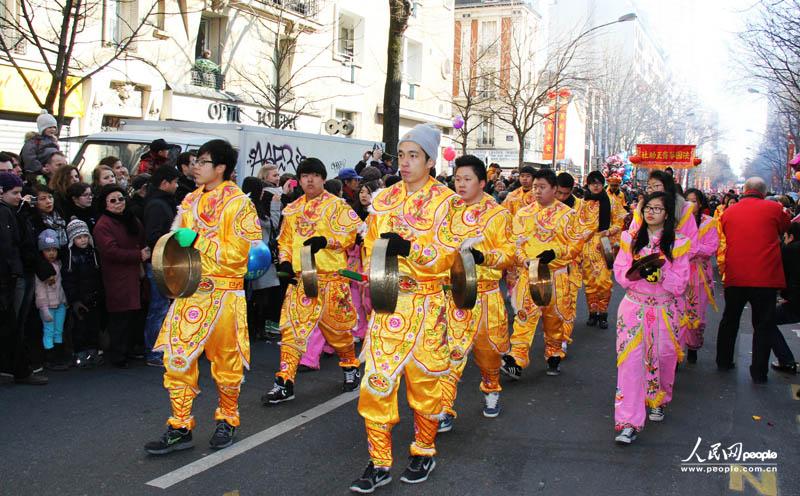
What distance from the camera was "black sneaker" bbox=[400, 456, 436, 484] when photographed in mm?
4535

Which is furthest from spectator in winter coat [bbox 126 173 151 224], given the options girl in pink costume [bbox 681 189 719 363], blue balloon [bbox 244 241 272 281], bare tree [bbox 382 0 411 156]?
bare tree [bbox 382 0 411 156]

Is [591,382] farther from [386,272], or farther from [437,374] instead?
[386,272]

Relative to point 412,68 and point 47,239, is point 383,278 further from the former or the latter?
point 412,68

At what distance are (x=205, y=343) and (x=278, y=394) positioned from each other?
1403 millimetres

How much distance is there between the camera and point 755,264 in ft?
24.3

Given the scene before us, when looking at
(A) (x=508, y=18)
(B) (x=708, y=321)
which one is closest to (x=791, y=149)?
(A) (x=508, y=18)

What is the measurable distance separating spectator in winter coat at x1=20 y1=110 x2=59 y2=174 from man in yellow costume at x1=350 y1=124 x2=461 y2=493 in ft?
19.8

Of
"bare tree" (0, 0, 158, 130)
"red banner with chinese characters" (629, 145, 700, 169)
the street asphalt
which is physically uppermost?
"bare tree" (0, 0, 158, 130)

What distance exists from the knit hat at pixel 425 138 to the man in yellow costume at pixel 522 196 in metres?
4.64

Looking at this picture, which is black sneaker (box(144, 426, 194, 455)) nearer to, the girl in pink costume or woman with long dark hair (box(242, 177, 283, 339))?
woman with long dark hair (box(242, 177, 283, 339))

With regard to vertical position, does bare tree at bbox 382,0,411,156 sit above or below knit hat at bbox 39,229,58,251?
above

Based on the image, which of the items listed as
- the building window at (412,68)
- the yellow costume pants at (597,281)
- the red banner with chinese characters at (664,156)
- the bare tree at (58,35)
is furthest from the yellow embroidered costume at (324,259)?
the building window at (412,68)

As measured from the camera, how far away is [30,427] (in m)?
5.40

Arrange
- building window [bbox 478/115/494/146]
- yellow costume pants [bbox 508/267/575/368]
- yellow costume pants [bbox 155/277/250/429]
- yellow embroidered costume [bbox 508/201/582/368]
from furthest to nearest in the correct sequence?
building window [bbox 478/115/494/146] → yellow embroidered costume [bbox 508/201/582/368] → yellow costume pants [bbox 508/267/575/368] → yellow costume pants [bbox 155/277/250/429]
